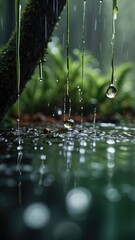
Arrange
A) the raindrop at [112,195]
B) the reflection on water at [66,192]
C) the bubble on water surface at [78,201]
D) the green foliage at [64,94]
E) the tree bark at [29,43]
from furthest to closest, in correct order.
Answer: the green foliage at [64,94]
the tree bark at [29,43]
the raindrop at [112,195]
the bubble on water surface at [78,201]
the reflection on water at [66,192]

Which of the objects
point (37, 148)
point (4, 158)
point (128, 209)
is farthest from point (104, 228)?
point (37, 148)

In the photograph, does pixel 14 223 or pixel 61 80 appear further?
pixel 61 80

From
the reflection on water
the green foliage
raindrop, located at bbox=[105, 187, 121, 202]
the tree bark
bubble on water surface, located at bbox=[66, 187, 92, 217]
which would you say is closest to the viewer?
the reflection on water

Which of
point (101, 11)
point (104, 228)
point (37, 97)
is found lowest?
point (104, 228)

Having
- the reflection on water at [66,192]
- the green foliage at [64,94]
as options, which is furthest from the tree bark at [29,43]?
the green foliage at [64,94]

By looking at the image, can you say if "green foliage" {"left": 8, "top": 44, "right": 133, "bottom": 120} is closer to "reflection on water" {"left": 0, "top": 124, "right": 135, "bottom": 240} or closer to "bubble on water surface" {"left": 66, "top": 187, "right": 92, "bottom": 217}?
"reflection on water" {"left": 0, "top": 124, "right": 135, "bottom": 240}

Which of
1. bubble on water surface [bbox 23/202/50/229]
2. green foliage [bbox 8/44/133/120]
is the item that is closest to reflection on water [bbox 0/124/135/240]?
bubble on water surface [bbox 23/202/50/229]

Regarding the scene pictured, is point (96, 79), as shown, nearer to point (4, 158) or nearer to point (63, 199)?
point (4, 158)

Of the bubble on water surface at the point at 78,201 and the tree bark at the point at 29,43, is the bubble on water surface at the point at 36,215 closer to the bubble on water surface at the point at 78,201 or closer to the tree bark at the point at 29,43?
the bubble on water surface at the point at 78,201
